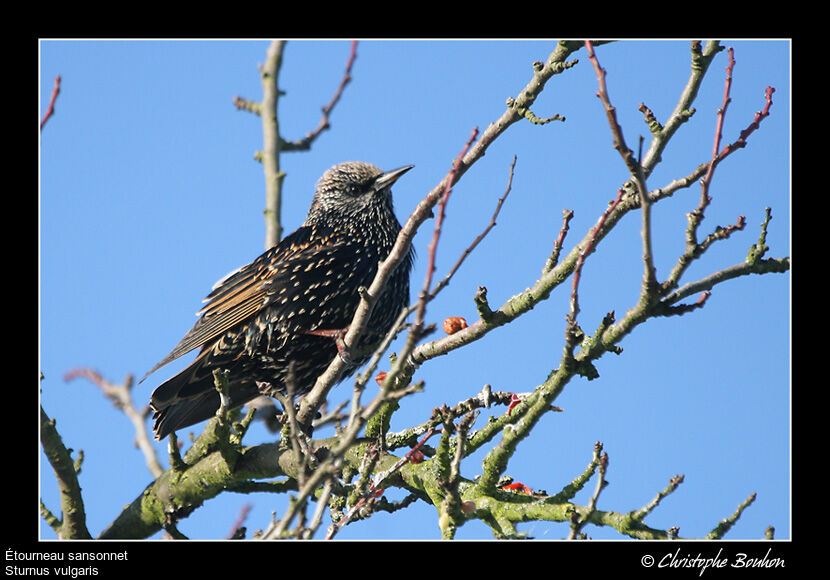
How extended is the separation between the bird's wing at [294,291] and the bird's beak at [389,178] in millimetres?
569

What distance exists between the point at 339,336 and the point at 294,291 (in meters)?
0.62

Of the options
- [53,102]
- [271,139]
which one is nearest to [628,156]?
[53,102]

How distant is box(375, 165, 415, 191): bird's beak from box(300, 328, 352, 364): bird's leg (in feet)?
3.49

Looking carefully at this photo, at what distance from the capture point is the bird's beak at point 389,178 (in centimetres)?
509

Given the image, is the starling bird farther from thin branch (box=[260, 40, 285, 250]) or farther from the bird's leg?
thin branch (box=[260, 40, 285, 250])

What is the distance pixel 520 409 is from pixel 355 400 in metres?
0.73

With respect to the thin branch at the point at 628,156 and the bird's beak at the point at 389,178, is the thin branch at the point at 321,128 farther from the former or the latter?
the thin branch at the point at 628,156

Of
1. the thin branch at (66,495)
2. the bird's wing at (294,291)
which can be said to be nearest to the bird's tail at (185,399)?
the bird's wing at (294,291)

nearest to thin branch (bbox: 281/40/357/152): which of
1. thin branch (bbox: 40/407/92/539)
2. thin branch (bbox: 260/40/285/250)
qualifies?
thin branch (bbox: 260/40/285/250)

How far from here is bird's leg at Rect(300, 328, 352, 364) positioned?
3541 mm

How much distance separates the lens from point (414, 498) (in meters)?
3.69
